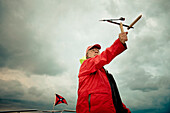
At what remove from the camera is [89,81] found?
9.53 feet

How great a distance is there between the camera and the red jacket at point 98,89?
2.37 metres

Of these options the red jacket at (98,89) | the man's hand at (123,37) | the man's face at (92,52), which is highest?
the man's face at (92,52)

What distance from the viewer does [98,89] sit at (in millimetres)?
2592

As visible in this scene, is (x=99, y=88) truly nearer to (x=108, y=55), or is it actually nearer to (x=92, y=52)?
(x=108, y=55)

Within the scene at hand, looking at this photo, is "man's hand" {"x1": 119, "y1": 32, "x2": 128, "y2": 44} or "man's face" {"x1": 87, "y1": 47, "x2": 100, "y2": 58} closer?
"man's hand" {"x1": 119, "y1": 32, "x2": 128, "y2": 44}

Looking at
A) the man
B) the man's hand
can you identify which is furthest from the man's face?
the man's hand

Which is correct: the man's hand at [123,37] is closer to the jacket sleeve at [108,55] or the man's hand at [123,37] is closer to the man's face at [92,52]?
the jacket sleeve at [108,55]

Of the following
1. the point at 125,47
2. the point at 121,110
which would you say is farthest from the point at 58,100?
the point at 125,47

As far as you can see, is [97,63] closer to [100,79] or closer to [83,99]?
[100,79]

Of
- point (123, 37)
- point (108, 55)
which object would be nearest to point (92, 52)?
point (108, 55)

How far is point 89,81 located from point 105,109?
0.89 m

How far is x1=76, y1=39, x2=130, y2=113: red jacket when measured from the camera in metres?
2.37

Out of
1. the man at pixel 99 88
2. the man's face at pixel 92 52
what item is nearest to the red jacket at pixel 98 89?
the man at pixel 99 88

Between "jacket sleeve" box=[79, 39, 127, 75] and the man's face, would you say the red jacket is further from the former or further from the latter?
the man's face
